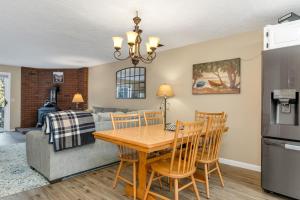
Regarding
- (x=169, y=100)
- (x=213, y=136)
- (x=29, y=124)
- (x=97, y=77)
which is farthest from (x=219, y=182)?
(x=29, y=124)

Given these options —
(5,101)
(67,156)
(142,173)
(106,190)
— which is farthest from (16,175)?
(5,101)

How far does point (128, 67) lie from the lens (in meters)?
5.80

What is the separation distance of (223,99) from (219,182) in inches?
59.4

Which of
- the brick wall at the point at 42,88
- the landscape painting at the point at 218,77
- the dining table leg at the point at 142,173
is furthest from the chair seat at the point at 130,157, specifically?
the brick wall at the point at 42,88

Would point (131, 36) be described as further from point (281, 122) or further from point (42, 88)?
point (42, 88)

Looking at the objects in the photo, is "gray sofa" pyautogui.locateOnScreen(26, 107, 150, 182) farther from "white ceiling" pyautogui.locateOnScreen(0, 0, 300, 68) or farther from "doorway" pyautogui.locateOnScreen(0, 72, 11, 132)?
"doorway" pyautogui.locateOnScreen(0, 72, 11, 132)

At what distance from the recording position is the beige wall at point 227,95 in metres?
3.37

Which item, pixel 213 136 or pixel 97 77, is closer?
pixel 213 136

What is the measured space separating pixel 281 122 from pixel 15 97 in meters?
7.83

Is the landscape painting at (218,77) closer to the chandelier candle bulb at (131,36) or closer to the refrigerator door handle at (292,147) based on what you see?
the refrigerator door handle at (292,147)

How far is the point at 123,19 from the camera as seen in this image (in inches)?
115

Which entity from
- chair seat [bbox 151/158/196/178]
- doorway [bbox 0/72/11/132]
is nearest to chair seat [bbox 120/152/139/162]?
chair seat [bbox 151/158/196/178]

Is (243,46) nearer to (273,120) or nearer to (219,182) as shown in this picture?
(273,120)

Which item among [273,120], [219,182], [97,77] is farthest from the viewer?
[97,77]
